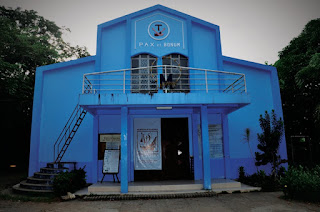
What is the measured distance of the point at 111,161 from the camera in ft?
33.3

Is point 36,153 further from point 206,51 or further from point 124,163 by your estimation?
point 206,51

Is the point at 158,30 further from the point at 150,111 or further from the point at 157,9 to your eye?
the point at 150,111

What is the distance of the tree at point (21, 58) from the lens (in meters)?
16.2

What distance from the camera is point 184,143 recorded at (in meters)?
11.2

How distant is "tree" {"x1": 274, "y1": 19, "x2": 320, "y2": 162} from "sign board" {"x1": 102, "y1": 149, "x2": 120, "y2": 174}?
12681 millimetres

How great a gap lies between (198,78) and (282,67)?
1047 cm

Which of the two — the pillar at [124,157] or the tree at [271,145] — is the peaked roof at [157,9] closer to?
the pillar at [124,157]

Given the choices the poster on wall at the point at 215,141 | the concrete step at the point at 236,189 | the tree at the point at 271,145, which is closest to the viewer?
the concrete step at the point at 236,189

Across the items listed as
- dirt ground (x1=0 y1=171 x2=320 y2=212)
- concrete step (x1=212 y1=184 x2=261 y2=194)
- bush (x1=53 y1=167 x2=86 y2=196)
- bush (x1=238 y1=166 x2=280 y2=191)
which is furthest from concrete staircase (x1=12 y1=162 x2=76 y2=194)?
bush (x1=238 y1=166 x2=280 y2=191)

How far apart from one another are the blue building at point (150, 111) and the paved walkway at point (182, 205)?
273 centimetres

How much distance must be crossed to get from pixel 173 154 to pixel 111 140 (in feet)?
10.2

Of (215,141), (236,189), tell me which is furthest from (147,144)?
(236,189)

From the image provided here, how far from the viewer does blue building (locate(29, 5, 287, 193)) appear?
1082 cm

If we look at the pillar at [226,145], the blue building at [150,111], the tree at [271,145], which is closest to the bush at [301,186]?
the tree at [271,145]
